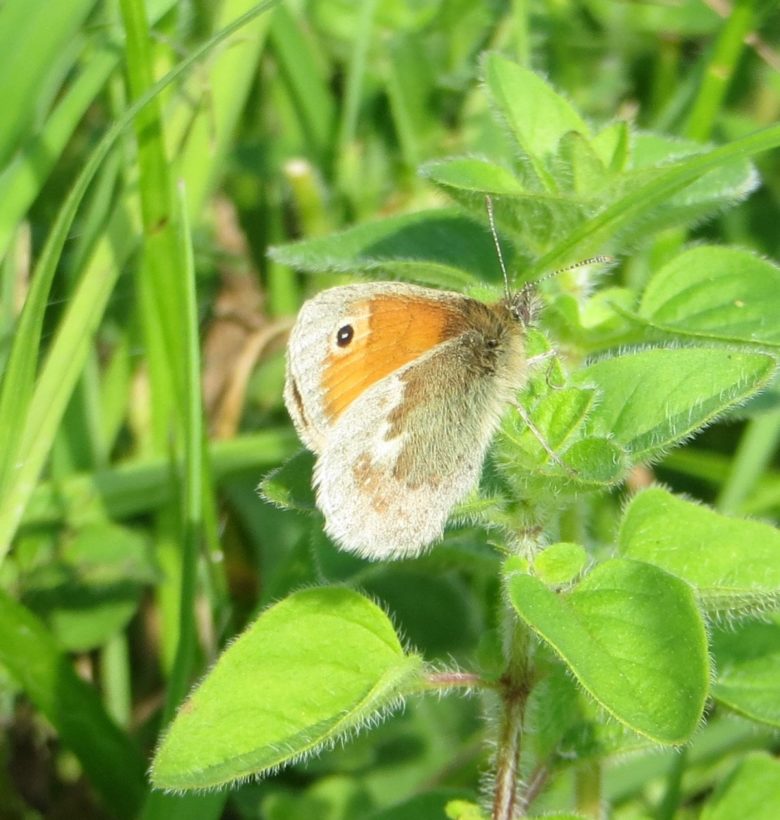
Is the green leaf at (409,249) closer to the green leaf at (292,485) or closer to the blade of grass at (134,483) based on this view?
the green leaf at (292,485)

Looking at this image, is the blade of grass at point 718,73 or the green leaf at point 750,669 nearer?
the green leaf at point 750,669

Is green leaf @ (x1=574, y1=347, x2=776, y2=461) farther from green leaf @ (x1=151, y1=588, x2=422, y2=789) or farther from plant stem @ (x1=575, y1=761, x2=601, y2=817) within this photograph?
plant stem @ (x1=575, y1=761, x2=601, y2=817)

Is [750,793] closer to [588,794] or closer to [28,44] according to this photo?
[588,794]

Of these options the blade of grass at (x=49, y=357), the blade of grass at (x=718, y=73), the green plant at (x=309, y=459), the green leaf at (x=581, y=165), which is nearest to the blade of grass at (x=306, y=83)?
the green plant at (x=309, y=459)

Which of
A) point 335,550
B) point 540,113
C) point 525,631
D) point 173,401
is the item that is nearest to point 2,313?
point 173,401

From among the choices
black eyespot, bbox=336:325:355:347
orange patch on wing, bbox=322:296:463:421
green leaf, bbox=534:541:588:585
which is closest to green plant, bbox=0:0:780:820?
green leaf, bbox=534:541:588:585

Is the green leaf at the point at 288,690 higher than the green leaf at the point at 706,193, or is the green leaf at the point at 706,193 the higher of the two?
the green leaf at the point at 706,193

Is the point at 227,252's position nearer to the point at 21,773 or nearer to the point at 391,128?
the point at 391,128
